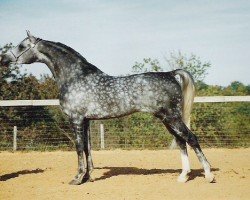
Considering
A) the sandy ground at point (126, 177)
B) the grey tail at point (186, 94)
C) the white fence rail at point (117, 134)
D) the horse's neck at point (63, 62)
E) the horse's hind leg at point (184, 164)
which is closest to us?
the sandy ground at point (126, 177)

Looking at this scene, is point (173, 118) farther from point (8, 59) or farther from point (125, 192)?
point (8, 59)

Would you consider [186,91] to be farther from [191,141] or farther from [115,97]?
[115,97]

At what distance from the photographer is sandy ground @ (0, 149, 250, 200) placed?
4762mm

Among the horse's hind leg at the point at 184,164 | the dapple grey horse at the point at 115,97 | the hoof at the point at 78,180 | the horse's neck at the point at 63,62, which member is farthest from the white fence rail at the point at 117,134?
the hoof at the point at 78,180

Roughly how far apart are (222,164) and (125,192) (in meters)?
3.39

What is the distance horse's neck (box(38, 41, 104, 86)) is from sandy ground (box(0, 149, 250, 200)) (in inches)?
73.2

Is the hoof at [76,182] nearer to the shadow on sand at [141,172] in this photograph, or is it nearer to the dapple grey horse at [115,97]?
the dapple grey horse at [115,97]

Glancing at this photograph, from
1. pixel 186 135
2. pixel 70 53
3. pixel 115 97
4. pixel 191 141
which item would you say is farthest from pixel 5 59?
pixel 191 141

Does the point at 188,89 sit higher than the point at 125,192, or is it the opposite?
the point at 188,89

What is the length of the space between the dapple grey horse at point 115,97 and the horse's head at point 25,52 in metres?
0.34

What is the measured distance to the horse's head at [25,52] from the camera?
6.09m

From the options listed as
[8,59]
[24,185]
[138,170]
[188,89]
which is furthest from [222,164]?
[8,59]

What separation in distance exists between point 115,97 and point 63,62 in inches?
45.7

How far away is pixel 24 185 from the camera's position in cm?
561
